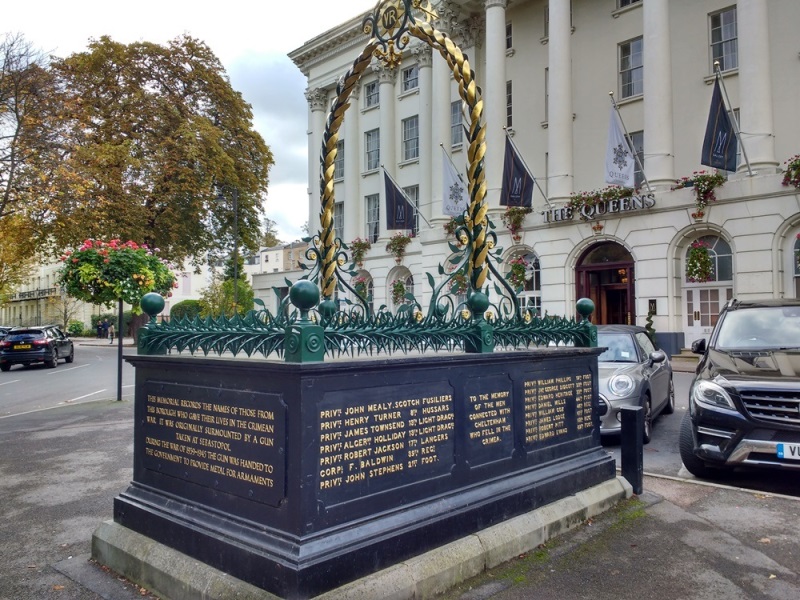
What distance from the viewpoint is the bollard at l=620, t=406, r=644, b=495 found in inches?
237

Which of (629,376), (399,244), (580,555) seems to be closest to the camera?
(580,555)

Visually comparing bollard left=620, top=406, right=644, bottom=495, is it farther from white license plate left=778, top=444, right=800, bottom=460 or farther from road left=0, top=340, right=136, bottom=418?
road left=0, top=340, right=136, bottom=418

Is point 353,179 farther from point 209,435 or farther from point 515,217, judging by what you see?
point 209,435

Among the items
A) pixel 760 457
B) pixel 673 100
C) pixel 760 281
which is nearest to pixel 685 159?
pixel 673 100

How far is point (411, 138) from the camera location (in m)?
33.9

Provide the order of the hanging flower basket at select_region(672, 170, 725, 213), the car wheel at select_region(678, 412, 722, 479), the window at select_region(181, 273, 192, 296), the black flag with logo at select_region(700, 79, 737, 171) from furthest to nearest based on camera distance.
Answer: the window at select_region(181, 273, 192, 296) → the hanging flower basket at select_region(672, 170, 725, 213) → the black flag with logo at select_region(700, 79, 737, 171) → the car wheel at select_region(678, 412, 722, 479)

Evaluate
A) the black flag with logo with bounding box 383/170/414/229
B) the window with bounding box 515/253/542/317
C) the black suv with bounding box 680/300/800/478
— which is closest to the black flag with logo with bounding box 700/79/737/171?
the window with bounding box 515/253/542/317

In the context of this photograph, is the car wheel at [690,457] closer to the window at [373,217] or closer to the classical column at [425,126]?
the classical column at [425,126]

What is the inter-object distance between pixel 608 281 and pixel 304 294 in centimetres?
2353

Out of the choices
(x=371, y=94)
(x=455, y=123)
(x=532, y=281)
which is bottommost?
(x=532, y=281)

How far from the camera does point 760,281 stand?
20062 millimetres

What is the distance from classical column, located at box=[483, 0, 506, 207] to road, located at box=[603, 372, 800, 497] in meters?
17.7

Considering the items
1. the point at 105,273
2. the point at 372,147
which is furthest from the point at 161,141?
the point at 105,273

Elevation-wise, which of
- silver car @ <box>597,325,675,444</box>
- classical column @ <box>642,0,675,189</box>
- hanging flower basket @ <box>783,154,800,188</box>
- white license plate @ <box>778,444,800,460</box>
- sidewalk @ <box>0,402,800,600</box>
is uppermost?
classical column @ <box>642,0,675,189</box>
